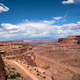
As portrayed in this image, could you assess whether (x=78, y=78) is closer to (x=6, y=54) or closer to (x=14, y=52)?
(x=14, y=52)

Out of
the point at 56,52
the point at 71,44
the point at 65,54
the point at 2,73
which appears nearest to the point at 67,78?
the point at 2,73

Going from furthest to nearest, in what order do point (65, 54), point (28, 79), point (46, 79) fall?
1. point (65, 54)
2. point (46, 79)
3. point (28, 79)

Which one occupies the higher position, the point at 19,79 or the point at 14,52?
A: the point at 14,52

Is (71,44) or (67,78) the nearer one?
(67,78)

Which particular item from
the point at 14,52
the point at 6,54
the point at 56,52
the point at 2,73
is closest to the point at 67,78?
the point at 14,52

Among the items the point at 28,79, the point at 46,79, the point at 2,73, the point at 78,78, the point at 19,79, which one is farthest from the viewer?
the point at 78,78

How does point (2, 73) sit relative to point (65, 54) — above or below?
above

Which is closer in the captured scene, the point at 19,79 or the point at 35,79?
the point at 19,79

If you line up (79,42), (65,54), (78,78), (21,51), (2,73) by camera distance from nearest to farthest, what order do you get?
(2,73)
(21,51)
(78,78)
(65,54)
(79,42)

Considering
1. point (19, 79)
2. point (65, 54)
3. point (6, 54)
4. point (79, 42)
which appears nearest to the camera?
point (19, 79)
